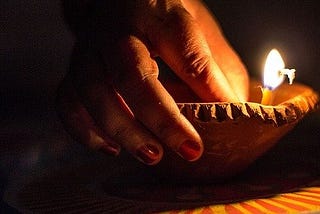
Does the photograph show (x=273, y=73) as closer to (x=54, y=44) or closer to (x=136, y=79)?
(x=136, y=79)

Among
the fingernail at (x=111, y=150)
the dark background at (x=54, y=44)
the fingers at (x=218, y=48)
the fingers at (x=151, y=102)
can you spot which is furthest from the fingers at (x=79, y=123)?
the dark background at (x=54, y=44)

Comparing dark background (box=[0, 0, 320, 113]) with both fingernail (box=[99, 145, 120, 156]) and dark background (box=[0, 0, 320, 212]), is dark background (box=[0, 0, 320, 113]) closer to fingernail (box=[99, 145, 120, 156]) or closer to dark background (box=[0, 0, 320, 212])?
dark background (box=[0, 0, 320, 212])

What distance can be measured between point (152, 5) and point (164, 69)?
0.41m

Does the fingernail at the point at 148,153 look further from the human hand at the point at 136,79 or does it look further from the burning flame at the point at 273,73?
the burning flame at the point at 273,73

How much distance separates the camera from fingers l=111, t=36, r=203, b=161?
585 mm

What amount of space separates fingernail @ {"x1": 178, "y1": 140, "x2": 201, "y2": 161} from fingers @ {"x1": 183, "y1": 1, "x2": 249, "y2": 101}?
0.24 m

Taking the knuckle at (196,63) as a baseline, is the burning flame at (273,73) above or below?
below

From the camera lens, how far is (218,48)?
34.2 inches

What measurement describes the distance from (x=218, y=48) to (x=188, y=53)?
0.72 feet

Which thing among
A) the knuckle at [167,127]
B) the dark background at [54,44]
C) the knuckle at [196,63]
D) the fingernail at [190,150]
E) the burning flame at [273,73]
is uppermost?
the knuckle at [196,63]

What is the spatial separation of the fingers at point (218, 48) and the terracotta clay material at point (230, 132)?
0.47 feet

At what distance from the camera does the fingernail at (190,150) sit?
23.2 inches

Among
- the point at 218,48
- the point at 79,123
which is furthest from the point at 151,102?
the point at 218,48

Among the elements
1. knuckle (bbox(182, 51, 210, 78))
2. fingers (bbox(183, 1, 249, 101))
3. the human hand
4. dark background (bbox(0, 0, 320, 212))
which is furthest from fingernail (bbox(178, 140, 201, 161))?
dark background (bbox(0, 0, 320, 212))
